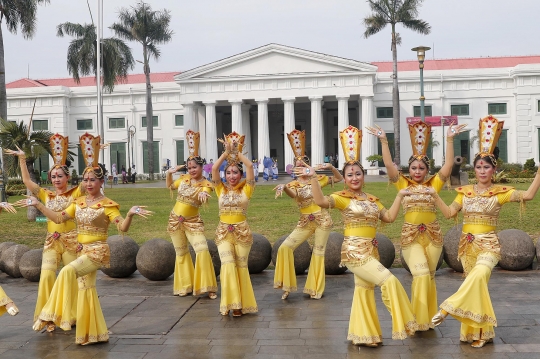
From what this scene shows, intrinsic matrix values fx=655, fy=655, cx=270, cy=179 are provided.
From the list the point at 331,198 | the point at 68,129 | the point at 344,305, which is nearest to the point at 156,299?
the point at 344,305

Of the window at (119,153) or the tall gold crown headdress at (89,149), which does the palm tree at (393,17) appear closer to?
the window at (119,153)

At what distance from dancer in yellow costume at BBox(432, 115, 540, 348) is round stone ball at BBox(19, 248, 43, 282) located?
6328mm

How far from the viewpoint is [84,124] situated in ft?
A: 177

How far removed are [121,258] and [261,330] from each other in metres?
3.94

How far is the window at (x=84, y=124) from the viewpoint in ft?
177

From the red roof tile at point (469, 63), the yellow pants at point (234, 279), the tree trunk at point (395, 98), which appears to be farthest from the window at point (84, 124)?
the yellow pants at point (234, 279)

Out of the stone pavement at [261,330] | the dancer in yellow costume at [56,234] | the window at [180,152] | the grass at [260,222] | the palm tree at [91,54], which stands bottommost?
the stone pavement at [261,330]

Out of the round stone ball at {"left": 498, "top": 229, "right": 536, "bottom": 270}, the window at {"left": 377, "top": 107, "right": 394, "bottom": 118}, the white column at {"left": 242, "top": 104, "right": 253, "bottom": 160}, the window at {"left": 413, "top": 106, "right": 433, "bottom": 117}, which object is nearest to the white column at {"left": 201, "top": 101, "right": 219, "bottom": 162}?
the white column at {"left": 242, "top": 104, "right": 253, "bottom": 160}

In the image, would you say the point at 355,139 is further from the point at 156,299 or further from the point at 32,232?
the point at 32,232

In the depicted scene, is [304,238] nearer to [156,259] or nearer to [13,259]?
[156,259]

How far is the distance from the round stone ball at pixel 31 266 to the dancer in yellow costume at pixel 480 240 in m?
6.33

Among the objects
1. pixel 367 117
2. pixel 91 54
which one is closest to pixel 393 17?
pixel 367 117

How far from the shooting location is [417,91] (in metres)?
48.7

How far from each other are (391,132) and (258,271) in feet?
132
